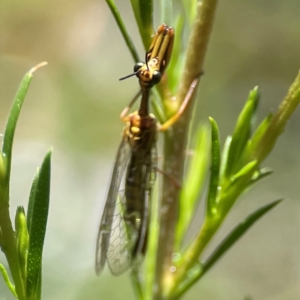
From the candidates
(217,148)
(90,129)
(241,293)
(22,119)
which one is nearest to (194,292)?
(241,293)

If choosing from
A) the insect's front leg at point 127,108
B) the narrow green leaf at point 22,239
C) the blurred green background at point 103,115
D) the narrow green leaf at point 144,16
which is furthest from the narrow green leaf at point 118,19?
the blurred green background at point 103,115

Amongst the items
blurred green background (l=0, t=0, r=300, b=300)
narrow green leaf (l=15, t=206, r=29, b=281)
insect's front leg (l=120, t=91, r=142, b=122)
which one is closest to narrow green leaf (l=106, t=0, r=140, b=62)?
narrow green leaf (l=15, t=206, r=29, b=281)

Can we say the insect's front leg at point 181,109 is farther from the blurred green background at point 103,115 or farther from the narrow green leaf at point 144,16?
the blurred green background at point 103,115

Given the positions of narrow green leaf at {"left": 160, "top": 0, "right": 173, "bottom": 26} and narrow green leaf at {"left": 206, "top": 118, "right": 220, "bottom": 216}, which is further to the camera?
narrow green leaf at {"left": 160, "top": 0, "right": 173, "bottom": 26}

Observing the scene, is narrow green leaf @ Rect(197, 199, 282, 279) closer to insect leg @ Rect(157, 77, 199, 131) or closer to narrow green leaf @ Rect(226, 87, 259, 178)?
narrow green leaf @ Rect(226, 87, 259, 178)

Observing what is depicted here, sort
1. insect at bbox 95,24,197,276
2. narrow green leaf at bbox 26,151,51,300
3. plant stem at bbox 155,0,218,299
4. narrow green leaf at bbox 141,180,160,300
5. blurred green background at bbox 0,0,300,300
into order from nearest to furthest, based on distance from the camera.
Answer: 1. narrow green leaf at bbox 26,151,51,300
2. plant stem at bbox 155,0,218,299
3. narrow green leaf at bbox 141,180,160,300
4. insect at bbox 95,24,197,276
5. blurred green background at bbox 0,0,300,300

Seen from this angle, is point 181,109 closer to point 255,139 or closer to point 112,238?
point 255,139

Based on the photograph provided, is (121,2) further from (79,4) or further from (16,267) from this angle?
(16,267)
